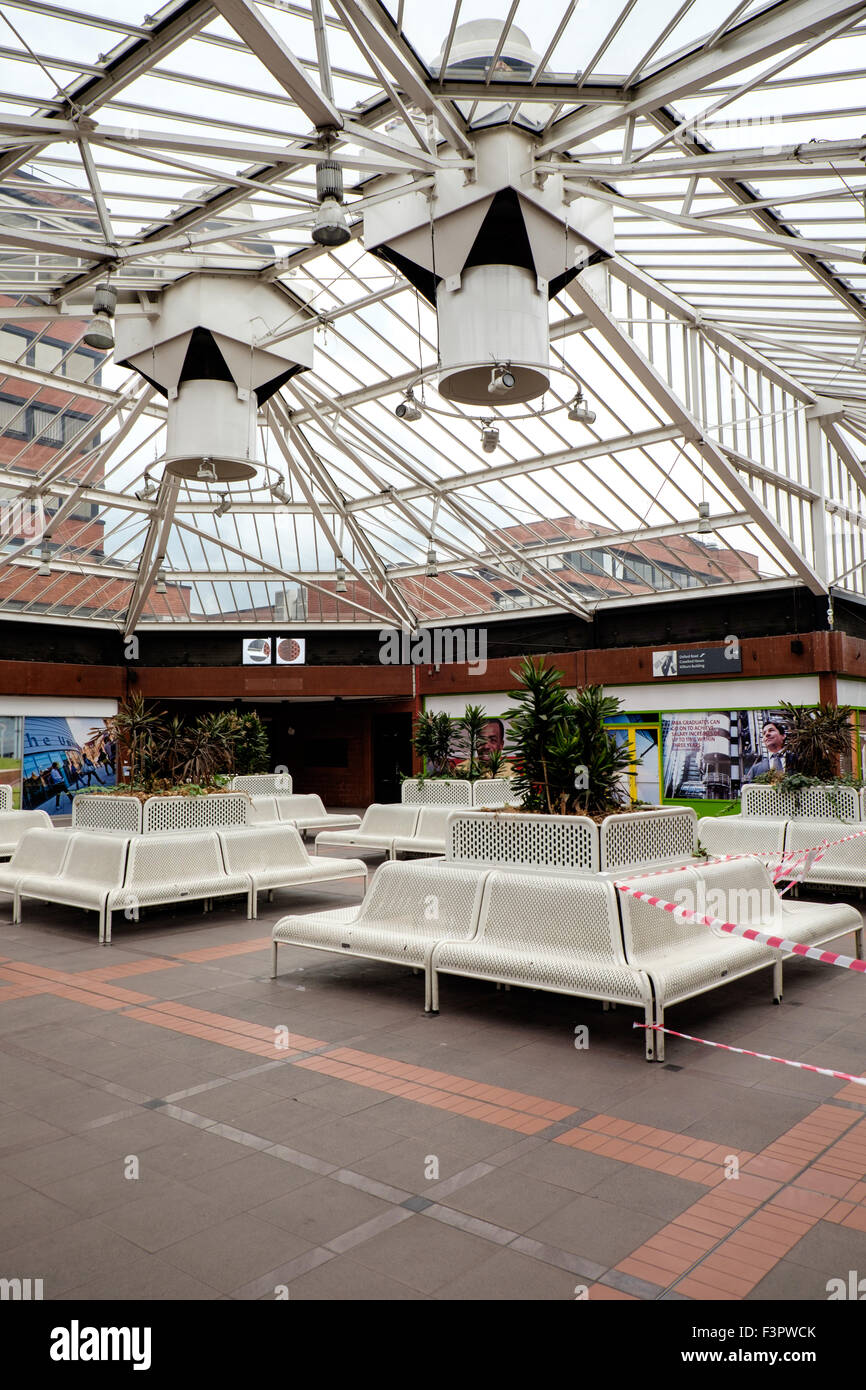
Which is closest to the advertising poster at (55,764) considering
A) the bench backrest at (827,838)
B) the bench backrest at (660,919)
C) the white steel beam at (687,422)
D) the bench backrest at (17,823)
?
the bench backrest at (17,823)

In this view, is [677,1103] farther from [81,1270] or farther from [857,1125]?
[81,1270]

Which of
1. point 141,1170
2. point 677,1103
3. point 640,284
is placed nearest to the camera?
point 141,1170

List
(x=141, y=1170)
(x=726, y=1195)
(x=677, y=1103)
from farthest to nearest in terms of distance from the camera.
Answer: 1. (x=677, y=1103)
2. (x=141, y=1170)
3. (x=726, y=1195)

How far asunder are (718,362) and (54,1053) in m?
16.3

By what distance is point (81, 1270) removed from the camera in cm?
340

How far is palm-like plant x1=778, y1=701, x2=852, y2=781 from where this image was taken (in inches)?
534

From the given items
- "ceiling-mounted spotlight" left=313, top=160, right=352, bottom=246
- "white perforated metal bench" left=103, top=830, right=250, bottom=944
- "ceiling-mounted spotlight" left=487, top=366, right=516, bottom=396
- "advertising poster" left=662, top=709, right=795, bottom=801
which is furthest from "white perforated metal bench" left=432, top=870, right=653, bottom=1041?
"advertising poster" left=662, top=709, right=795, bottom=801

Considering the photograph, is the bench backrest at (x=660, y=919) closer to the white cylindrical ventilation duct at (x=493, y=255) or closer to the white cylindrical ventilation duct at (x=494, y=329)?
the white cylindrical ventilation duct at (x=493, y=255)

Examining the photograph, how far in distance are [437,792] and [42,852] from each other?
7.52m

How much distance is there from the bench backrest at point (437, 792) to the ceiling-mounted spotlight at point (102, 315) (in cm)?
888

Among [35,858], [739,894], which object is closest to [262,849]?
[35,858]

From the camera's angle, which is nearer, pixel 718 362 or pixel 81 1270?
pixel 81 1270

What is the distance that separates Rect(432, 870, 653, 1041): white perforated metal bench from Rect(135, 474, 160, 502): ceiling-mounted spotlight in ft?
60.2
